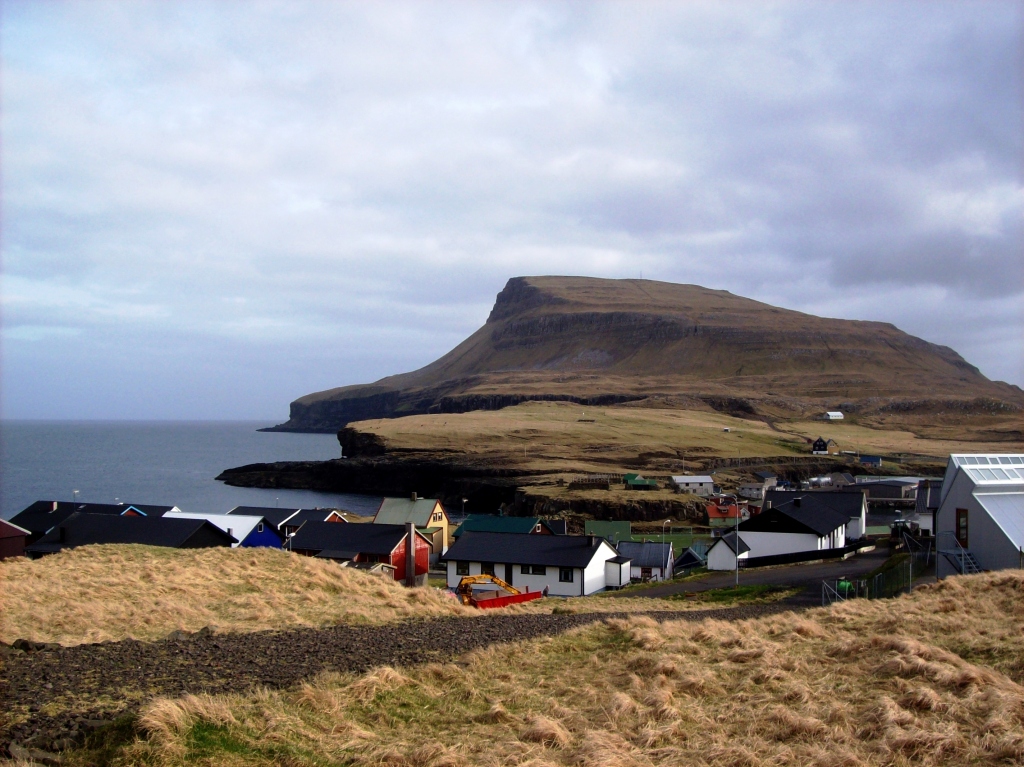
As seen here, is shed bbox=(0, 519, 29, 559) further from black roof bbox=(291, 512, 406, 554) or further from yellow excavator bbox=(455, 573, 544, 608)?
yellow excavator bbox=(455, 573, 544, 608)

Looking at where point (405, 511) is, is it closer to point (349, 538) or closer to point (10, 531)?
point (349, 538)

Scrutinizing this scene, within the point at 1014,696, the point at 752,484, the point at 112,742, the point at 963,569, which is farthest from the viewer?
the point at 752,484

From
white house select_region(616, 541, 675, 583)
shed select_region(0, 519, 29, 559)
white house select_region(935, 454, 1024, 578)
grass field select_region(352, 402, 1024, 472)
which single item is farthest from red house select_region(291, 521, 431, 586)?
grass field select_region(352, 402, 1024, 472)

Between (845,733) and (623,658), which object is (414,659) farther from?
(845,733)

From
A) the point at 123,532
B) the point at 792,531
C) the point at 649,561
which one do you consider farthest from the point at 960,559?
the point at 123,532

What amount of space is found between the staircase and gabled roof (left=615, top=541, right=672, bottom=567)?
19.6 metres

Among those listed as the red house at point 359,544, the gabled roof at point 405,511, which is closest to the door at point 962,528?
the red house at point 359,544

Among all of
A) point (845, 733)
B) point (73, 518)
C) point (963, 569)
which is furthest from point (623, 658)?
point (73, 518)

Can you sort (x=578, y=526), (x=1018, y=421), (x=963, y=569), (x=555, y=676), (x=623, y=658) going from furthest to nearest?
(x=1018, y=421), (x=578, y=526), (x=963, y=569), (x=623, y=658), (x=555, y=676)

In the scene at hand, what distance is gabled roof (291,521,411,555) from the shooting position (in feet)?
144

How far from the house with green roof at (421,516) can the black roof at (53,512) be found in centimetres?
1661

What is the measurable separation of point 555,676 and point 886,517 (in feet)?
247

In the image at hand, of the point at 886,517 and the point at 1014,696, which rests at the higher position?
the point at 1014,696

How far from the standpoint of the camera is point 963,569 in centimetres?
2995
